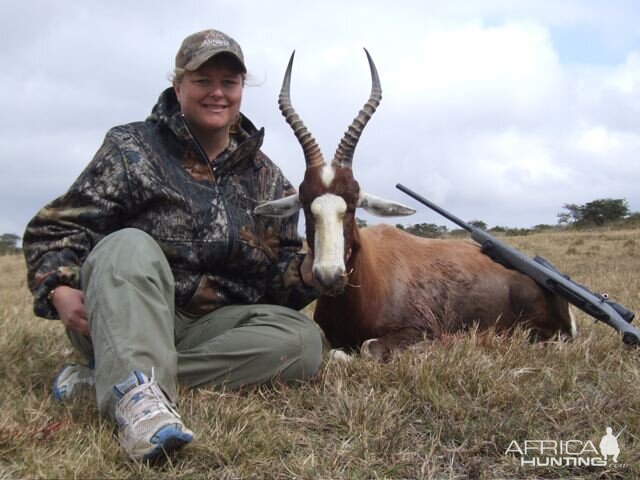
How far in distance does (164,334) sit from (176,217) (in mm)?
1071

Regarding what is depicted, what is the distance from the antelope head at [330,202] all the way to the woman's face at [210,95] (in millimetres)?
629

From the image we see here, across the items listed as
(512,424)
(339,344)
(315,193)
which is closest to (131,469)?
(512,424)

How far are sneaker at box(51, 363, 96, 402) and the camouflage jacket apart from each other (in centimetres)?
33

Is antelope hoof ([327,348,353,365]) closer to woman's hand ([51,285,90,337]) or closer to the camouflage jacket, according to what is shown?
the camouflage jacket

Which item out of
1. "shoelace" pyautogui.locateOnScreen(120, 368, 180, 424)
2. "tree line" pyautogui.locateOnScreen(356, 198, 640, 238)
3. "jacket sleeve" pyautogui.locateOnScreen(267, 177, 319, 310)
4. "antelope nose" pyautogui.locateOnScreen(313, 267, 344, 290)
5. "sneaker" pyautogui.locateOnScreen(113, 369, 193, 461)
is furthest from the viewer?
"tree line" pyautogui.locateOnScreen(356, 198, 640, 238)

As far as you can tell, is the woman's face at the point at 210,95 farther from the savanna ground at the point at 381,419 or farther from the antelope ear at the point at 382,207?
the savanna ground at the point at 381,419

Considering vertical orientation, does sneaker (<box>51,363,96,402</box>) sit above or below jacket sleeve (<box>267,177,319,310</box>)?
below

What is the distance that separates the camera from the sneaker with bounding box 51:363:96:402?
11.8 ft

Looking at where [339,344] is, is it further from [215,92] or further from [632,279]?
[632,279]

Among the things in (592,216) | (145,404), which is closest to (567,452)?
(145,404)

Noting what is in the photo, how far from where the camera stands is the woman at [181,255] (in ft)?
10.4

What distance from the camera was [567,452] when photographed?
9.64ft

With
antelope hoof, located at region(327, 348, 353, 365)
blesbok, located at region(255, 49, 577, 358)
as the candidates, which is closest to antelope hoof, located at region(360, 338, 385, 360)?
blesbok, located at region(255, 49, 577, 358)

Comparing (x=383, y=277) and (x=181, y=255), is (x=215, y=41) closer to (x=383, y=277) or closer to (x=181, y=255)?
(x=181, y=255)
